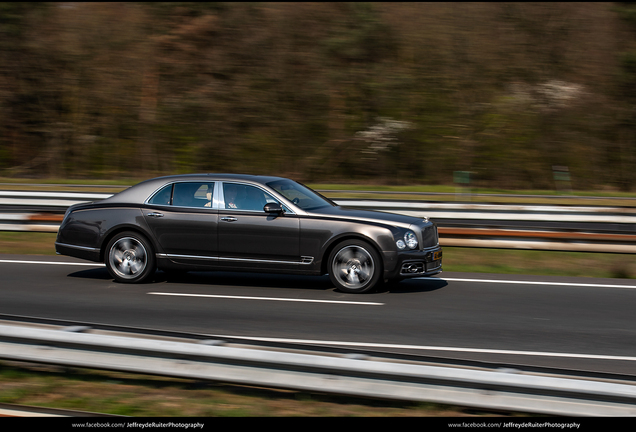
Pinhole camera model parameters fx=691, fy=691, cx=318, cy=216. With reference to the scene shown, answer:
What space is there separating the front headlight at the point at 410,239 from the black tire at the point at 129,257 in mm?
3438

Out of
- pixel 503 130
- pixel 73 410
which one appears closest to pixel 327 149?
pixel 503 130

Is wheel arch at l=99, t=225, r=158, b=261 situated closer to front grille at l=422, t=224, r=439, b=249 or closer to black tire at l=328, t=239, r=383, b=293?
black tire at l=328, t=239, r=383, b=293

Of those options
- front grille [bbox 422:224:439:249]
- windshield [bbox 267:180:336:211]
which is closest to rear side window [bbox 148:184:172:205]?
windshield [bbox 267:180:336:211]

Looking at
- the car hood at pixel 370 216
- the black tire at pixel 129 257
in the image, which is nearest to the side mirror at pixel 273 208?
the car hood at pixel 370 216

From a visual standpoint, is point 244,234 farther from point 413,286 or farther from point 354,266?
point 413,286

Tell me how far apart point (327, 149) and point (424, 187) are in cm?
491

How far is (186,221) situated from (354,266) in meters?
2.36

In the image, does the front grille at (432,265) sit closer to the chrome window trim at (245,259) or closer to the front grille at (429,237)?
the front grille at (429,237)

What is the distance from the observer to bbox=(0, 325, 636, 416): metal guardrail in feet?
11.3

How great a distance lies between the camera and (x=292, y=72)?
3077 cm

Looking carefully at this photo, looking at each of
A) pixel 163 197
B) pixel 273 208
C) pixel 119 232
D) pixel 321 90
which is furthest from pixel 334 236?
pixel 321 90

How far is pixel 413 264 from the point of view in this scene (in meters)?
8.71

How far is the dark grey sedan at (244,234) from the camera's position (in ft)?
28.7

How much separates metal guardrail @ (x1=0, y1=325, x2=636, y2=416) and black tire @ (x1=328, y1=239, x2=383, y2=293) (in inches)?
183
